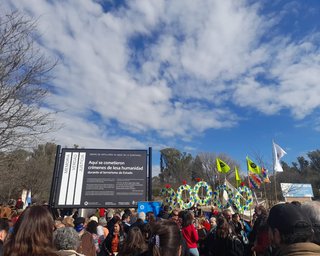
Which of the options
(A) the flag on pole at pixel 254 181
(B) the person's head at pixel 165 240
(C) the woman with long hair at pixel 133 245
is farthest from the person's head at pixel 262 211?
(A) the flag on pole at pixel 254 181

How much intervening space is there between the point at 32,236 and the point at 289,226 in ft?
5.73

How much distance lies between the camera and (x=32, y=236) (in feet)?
6.14

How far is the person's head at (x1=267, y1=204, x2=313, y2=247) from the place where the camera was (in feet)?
6.08

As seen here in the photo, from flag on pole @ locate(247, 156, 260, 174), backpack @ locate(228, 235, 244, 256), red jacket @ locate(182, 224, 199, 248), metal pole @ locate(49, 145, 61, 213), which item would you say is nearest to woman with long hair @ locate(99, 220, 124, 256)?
red jacket @ locate(182, 224, 199, 248)

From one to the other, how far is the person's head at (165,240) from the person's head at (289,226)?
1.04 meters

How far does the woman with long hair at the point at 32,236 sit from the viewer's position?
183 centimetres

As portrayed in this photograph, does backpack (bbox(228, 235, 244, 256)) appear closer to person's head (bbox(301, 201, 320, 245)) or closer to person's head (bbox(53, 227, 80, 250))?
person's head (bbox(301, 201, 320, 245))

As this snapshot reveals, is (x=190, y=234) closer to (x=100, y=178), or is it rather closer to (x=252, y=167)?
(x=100, y=178)

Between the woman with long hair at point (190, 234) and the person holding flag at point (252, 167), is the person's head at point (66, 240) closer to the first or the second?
the woman with long hair at point (190, 234)

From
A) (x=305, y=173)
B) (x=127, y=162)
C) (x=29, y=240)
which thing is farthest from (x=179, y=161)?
(x=29, y=240)

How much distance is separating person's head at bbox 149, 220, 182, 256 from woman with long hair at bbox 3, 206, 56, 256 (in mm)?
1133

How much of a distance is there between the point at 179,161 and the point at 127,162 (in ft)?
152

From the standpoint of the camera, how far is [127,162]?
10.2 m

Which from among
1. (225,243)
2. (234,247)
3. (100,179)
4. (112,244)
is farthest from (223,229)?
(100,179)
